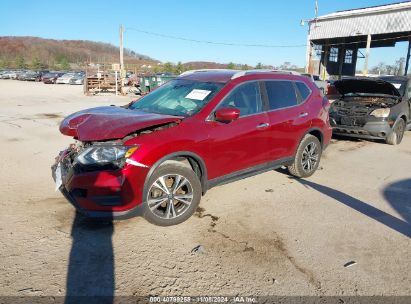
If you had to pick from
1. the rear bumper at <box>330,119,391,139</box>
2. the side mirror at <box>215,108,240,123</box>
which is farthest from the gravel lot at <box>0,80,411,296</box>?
the rear bumper at <box>330,119,391,139</box>

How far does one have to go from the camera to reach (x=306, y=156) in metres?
5.65

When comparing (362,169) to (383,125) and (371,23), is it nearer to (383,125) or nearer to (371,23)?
(383,125)

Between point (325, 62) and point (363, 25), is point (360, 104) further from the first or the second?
point (325, 62)

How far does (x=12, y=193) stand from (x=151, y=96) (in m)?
2.32

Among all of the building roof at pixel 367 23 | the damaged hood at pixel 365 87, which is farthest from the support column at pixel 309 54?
the damaged hood at pixel 365 87

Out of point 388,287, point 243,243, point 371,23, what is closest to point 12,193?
point 243,243

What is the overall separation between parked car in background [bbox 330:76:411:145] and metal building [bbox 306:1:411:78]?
1949 centimetres

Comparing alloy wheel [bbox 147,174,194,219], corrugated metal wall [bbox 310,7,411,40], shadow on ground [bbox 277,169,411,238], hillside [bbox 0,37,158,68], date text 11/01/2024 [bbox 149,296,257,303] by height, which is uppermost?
hillside [bbox 0,37,158,68]

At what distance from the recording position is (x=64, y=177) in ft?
12.3

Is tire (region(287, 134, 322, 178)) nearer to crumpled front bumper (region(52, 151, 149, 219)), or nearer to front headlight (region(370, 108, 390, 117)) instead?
crumpled front bumper (region(52, 151, 149, 219))

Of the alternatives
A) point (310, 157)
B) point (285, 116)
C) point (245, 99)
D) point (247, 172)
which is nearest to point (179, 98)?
point (245, 99)

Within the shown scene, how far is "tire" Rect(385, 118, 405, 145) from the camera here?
844cm

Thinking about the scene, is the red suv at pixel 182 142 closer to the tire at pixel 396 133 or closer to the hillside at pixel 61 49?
Result: the tire at pixel 396 133

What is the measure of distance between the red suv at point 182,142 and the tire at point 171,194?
1 cm
